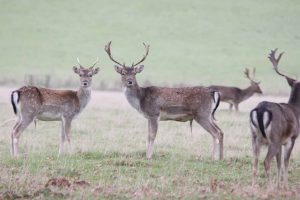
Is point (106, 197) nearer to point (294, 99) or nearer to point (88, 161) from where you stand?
point (88, 161)

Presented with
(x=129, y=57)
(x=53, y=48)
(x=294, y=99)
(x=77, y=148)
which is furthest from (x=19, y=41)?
(x=294, y=99)

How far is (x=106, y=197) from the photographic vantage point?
8562mm

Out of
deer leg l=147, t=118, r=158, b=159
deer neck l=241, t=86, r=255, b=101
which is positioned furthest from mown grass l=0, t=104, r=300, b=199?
deer neck l=241, t=86, r=255, b=101

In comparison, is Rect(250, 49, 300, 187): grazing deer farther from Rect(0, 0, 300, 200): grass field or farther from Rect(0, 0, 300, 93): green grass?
Rect(0, 0, 300, 93): green grass

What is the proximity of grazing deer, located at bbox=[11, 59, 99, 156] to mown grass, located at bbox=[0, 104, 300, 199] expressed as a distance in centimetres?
46

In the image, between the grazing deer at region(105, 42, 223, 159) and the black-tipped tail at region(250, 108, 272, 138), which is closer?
the black-tipped tail at region(250, 108, 272, 138)

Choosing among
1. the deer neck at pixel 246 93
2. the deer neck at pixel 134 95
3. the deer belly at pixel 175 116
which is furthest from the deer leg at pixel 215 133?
the deer neck at pixel 246 93

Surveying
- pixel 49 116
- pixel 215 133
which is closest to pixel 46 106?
Answer: pixel 49 116

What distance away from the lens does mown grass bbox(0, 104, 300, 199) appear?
8797 mm

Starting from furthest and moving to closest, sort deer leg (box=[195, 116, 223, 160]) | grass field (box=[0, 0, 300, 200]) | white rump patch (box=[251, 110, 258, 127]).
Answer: deer leg (box=[195, 116, 223, 160]) < white rump patch (box=[251, 110, 258, 127]) < grass field (box=[0, 0, 300, 200])

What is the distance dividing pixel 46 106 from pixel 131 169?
372 cm

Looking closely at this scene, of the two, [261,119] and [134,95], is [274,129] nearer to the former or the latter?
[261,119]

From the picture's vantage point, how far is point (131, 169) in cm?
1062

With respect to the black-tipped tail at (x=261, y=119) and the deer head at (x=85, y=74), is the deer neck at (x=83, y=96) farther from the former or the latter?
the black-tipped tail at (x=261, y=119)
